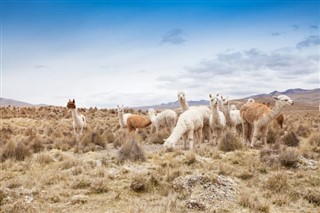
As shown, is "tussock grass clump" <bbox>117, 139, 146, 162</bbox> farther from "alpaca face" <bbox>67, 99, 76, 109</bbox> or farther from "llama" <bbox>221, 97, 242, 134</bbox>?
"alpaca face" <bbox>67, 99, 76, 109</bbox>

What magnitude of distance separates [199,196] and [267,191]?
1.64 meters

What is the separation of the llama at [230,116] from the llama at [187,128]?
1551mm

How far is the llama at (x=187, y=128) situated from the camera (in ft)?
49.2

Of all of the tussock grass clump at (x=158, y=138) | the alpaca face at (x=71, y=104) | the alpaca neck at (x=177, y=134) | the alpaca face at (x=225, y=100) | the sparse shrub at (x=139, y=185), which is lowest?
the sparse shrub at (x=139, y=185)

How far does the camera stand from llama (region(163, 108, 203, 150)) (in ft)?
49.2

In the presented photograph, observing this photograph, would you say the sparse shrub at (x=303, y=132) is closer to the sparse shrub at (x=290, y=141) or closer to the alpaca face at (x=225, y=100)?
the sparse shrub at (x=290, y=141)

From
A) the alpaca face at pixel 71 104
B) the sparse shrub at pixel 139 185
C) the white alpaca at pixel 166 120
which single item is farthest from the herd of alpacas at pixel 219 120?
the alpaca face at pixel 71 104

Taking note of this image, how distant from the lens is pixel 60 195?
9.74 m

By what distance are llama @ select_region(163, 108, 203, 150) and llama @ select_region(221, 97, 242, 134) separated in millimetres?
1551

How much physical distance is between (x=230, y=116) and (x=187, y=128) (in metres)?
4.00

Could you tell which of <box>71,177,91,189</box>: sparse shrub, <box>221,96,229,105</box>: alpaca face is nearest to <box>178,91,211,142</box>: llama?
<box>221,96,229,105</box>: alpaca face

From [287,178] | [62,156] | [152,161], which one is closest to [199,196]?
[287,178]

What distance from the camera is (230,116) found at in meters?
18.7

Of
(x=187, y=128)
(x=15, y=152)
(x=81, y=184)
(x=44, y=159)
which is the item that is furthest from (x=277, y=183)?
(x=15, y=152)
